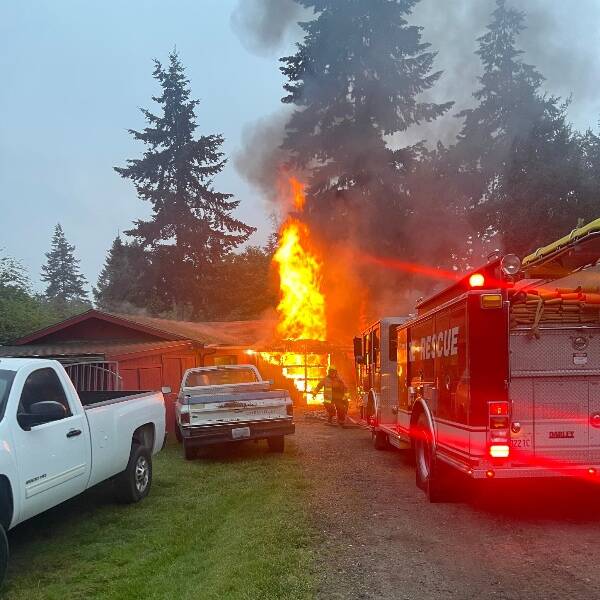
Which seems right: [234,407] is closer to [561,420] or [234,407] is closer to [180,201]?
[561,420]

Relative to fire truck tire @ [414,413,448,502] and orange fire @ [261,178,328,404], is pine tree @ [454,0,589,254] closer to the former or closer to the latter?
orange fire @ [261,178,328,404]

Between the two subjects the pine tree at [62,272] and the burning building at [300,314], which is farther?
the pine tree at [62,272]

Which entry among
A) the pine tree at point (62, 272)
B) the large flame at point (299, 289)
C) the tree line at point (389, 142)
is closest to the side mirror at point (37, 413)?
the large flame at point (299, 289)

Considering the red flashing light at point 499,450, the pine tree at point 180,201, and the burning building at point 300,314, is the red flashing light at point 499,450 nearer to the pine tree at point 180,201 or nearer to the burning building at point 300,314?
the burning building at point 300,314

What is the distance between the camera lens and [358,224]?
35.7 metres

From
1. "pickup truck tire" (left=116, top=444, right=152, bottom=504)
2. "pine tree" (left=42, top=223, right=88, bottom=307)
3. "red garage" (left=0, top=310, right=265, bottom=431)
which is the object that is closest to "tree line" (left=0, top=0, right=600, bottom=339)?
"red garage" (left=0, top=310, right=265, bottom=431)

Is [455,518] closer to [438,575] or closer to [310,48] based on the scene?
[438,575]

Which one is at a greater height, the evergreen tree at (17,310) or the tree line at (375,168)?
the tree line at (375,168)

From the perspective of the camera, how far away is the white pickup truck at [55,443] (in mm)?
5461

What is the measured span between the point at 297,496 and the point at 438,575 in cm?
344

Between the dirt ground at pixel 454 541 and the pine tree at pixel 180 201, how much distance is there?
1395 inches

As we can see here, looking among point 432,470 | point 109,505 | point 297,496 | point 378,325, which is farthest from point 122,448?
point 378,325

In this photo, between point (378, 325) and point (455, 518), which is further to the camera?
point (378, 325)

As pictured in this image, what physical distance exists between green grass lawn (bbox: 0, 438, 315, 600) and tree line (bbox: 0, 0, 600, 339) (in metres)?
19.6
